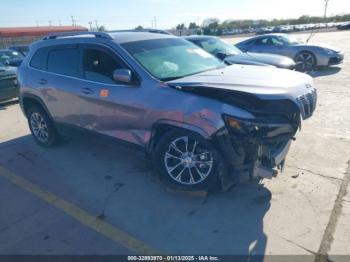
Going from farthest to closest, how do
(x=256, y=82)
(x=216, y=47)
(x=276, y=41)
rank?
(x=276, y=41), (x=216, y=47), (x=256, y=82)

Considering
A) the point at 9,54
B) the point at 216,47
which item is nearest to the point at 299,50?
the point at 216,47

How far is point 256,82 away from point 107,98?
191 centimetres

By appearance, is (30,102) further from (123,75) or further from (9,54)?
(9,54)

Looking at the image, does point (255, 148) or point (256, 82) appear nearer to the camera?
point (255, 148)

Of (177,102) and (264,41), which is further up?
(177,102)

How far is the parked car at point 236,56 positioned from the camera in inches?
296

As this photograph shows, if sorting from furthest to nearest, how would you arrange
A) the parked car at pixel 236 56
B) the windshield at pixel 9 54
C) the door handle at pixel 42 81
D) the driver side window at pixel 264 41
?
the driver side window at pixel 264 41 → the windshield at pixel 9 54 → the parked car at pixel 236 56 → the door handle at pixel 42 81

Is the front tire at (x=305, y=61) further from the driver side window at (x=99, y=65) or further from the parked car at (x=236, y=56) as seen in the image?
the driver side window at (x=99, y=65)

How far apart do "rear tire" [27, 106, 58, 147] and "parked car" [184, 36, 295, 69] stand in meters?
4.06

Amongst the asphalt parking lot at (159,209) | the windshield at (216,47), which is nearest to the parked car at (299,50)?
the windshield at (216,47)

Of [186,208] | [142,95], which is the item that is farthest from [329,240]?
[142,95]

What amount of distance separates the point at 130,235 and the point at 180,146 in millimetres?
1137

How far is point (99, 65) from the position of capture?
4.25 metres

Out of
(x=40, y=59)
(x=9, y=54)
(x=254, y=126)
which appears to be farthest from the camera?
(x=9, y=54)
